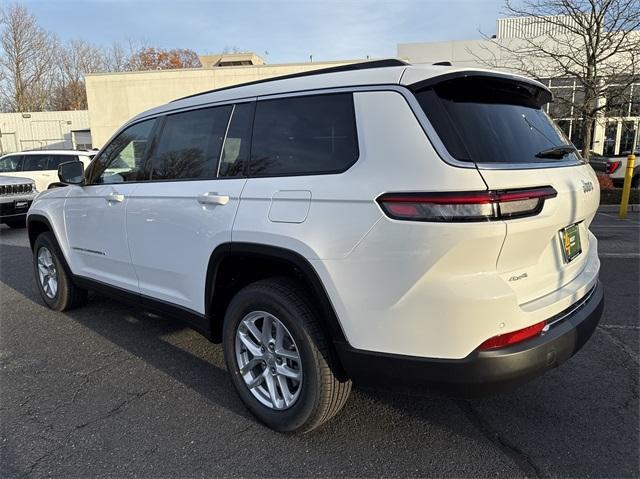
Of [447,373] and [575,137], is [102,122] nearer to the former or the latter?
[575,137]

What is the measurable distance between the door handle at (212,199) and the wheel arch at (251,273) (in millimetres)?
258

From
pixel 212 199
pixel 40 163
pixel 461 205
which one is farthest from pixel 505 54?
pixel 461 205

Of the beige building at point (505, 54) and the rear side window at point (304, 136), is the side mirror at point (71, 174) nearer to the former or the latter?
the rear side window at point (304, 136)

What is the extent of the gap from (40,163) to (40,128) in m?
30.4

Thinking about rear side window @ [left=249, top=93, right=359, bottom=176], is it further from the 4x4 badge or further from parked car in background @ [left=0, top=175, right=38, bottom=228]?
parked car in background @ [left=0, top=175, right=38, bottom=228]

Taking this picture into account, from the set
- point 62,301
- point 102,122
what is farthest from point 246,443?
point 102,122

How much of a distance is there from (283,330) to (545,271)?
1.37 metres

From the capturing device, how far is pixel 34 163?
1265 centimetres

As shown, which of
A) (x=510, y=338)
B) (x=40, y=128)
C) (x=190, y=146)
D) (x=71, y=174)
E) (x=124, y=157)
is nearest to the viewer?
(x=510, y=338)

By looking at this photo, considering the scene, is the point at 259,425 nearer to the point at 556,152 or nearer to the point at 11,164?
the point at 556,152

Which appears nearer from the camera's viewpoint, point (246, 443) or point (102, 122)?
point (246, 443)

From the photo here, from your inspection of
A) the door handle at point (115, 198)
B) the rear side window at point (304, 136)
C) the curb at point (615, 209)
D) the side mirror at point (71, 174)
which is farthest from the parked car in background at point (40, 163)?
the curb at point (615, 209)

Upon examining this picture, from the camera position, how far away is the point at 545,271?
2.27 m

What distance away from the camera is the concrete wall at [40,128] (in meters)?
37.7
